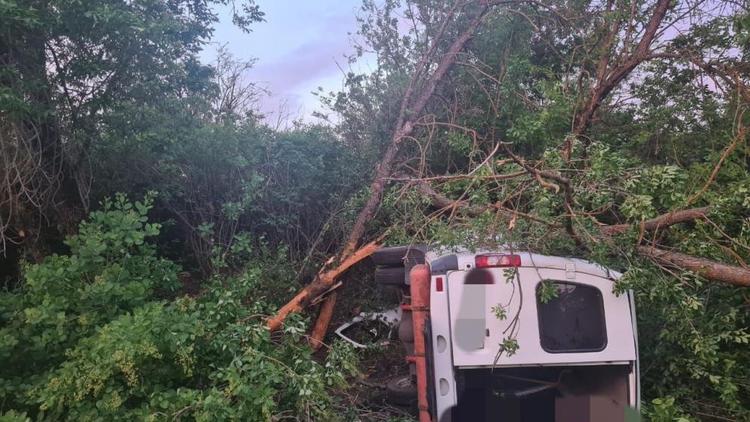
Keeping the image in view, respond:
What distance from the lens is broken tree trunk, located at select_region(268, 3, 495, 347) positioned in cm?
585

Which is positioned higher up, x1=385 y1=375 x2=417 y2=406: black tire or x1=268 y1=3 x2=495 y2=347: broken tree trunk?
x1=268 y1=3 x2=495 y2=347: broken tree trunk

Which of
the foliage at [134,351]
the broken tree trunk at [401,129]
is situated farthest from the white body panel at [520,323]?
the broken tree trunk at [401,129]

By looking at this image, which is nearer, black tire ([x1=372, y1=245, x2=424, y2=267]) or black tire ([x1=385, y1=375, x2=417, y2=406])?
black tire ([x1=372, y1=245, x2=424, y2=267])

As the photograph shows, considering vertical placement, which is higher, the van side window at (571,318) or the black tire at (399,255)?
the black tire at (399,255)

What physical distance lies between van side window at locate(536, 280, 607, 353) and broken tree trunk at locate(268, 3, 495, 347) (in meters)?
2.51

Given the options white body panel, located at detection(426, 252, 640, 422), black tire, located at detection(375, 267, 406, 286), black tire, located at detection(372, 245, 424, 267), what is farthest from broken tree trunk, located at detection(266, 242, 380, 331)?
white body panel, located at detection(426, 252, 640, 422)

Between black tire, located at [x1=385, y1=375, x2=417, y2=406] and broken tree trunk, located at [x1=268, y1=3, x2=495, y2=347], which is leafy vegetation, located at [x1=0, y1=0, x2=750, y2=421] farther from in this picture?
black tire, located at [x1=385, y1=375, x2=417, y2=406]

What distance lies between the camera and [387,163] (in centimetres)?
653

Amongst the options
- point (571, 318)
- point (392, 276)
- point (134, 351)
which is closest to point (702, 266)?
point (571, 318)

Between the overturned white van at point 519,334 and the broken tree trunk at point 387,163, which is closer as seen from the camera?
the overturned white van at point 519,334

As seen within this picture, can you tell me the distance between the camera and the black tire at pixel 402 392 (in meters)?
4.73

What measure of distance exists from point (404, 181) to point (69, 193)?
358cm

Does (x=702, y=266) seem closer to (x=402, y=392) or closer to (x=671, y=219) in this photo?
(x=671, y=219)

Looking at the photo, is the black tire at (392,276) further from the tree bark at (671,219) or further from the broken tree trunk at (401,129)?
the tree bark at (671,219)
